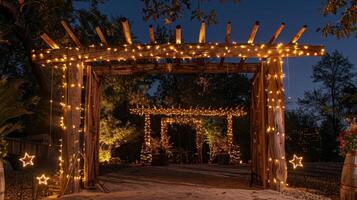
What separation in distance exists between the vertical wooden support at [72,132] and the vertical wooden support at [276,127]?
3.71 meters

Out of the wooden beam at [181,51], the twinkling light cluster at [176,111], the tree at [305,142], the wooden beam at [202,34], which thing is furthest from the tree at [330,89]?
the wooden beam at [202,34]

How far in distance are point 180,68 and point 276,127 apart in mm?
2689

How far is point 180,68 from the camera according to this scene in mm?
9906

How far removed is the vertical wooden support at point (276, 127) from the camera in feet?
27.4

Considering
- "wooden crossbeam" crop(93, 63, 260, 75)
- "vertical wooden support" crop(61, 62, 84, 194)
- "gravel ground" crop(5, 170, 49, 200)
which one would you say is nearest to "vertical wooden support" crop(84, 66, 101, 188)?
"wooden crossbeam" crop(93, 63, 260, 75)

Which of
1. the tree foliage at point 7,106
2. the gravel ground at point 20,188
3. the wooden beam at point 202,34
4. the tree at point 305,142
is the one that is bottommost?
the gravel ground at point 20,188

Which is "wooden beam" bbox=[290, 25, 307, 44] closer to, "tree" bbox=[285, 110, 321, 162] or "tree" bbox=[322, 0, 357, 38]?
"tree" bbox=[322, 0, 357, 38]

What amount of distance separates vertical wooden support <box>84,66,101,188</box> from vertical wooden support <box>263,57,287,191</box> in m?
3.63

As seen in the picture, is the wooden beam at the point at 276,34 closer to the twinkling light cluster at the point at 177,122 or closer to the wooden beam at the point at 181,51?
the wooden beam at the point at 181,51

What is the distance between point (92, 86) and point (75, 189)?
8.10 ft

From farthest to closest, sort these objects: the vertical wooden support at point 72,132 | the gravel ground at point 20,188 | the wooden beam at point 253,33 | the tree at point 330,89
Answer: the tree at point 330,89, the vertical wooden support at point 72,132, the gravel ground at point 20,188, the wooden beam at point 253,33

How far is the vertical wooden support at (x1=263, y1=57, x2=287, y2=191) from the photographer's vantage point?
27.4 feet

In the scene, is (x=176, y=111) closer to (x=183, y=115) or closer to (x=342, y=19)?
(x=183, y=115)

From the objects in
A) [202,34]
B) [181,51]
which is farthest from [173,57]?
[202,34]
